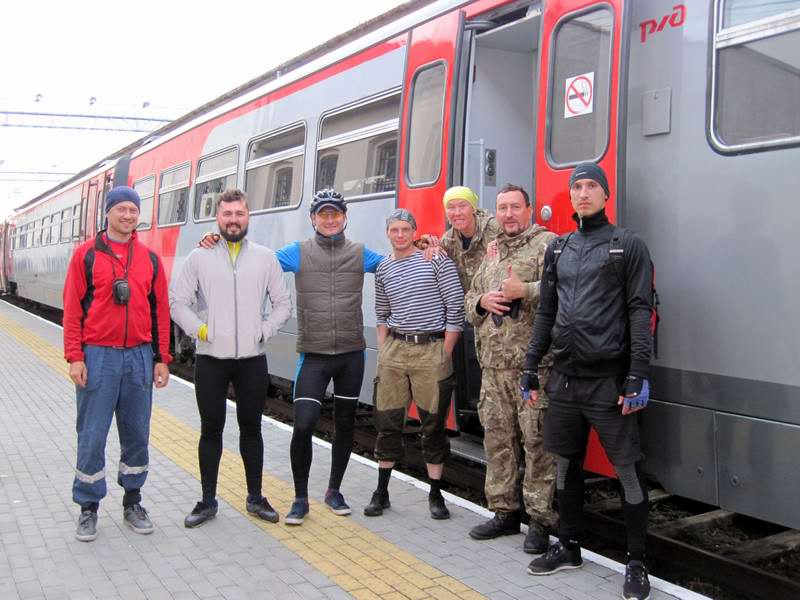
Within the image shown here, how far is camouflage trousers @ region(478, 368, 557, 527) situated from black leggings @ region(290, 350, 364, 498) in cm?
85

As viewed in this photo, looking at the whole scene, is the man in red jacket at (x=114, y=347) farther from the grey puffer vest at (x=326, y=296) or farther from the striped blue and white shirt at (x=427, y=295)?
the striped blue and white shirt at (x=427, y=295)

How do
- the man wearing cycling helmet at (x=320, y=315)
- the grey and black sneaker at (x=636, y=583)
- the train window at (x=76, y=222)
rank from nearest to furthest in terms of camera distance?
the grey and black sneaker at (x=636, y=583) < the man wearing cycling helmet at (x=320, y=315) < the train window at (x=76, y=222)

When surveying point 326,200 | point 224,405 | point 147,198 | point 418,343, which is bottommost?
point 224,405

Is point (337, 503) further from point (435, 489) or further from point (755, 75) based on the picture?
point (755, 75)

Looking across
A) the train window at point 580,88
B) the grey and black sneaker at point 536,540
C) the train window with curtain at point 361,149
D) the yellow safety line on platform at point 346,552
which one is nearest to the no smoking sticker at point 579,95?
the train window at point 580,88

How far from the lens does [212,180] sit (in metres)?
9.71

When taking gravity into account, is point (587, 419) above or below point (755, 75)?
below

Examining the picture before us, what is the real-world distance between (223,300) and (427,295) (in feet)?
3.88

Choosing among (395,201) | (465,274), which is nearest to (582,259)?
(465,274)

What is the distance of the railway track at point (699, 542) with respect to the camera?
149 inches

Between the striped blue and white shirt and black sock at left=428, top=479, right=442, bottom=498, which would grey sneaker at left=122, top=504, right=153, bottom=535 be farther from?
the striped blue and white shirt

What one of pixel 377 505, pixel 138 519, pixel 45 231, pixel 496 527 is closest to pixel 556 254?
pixel 496 527

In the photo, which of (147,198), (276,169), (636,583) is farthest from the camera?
(147,198)

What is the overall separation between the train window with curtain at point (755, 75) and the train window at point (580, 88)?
63 cm
